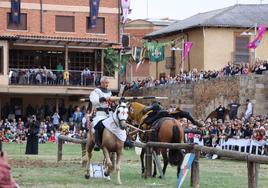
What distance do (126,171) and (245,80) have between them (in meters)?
22.0

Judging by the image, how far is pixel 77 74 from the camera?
57500 mm

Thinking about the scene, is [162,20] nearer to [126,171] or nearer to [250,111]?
[250,111]

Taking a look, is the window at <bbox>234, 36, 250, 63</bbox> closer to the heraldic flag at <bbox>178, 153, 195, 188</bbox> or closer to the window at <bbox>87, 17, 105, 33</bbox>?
the window at <bbox>87, 17, 105, 33</bbox>

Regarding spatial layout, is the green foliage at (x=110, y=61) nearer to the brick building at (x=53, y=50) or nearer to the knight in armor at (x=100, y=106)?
the brick building at (x=53, y=50)

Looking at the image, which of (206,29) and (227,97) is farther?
(206,29)

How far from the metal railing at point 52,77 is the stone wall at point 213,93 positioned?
14.3 feet

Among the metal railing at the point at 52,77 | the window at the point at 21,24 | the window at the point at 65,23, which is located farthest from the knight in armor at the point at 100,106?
the window at the point at 65,23

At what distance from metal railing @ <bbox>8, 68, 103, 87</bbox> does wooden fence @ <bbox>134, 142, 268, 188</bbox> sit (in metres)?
35.7

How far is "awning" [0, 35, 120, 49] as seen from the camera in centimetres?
5675

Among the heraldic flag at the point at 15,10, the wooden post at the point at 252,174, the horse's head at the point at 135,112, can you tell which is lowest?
the wooden post at the point at 252,174

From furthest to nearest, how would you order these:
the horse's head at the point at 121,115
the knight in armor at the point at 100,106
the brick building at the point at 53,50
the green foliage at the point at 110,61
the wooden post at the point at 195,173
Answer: the green foliage at the point at 110,61, the brick building at the point at 53,50, the knight in armor at the point at 100,106, the horse's head at the point at 121,115, the wooden post at the point at 195,173

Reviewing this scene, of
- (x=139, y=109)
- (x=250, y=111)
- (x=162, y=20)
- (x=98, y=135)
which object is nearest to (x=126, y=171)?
(x=139, y=109)

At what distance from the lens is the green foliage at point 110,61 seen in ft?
A: 197

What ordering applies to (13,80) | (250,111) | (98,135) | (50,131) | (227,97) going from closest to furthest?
(98,135)
(250,111)
(227,97)
(50,131)
(13,80)
